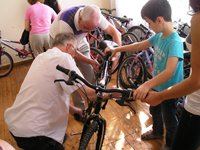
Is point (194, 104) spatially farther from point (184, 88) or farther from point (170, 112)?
point (170, 112)

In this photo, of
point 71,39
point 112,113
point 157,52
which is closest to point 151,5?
point 157,52

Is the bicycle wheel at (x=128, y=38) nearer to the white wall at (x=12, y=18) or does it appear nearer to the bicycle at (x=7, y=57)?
the white wall at (x=12, y=18)

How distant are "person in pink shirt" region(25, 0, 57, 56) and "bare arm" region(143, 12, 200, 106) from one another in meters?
2.42

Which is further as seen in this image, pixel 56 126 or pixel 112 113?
pixel 112 113

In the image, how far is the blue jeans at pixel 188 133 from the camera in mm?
916

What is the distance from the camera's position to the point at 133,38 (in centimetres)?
323

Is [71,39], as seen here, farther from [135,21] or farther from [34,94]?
[135,21]

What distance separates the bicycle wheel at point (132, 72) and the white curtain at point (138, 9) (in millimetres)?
1050

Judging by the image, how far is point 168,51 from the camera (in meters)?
1.25

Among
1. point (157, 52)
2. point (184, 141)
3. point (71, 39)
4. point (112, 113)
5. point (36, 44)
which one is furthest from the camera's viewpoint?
point (36, 44)

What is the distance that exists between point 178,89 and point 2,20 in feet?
12.7

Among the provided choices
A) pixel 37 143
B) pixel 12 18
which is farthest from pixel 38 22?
pixel 37 143

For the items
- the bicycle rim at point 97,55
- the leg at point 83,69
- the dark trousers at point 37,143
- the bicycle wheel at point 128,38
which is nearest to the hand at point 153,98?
the dark trousers at point 37,143

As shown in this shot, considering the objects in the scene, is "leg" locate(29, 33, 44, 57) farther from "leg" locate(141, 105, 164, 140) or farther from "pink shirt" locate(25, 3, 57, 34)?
"leg" locate(141, 105, 164, 140)
